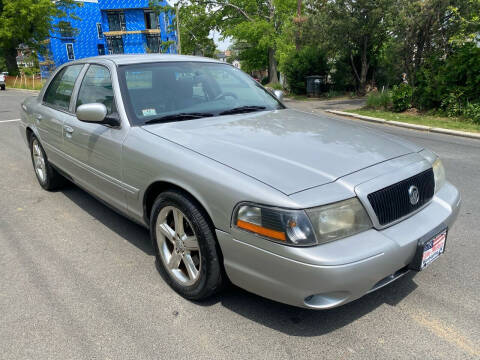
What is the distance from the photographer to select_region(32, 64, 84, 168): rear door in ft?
13.5

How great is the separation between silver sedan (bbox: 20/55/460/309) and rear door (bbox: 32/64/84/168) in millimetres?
328

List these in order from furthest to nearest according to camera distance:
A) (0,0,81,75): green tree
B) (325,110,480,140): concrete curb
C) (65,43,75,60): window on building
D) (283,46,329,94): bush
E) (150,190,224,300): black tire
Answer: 1. (65,43,75,60): window on building
2. (0,0,81,75): green tree
3. (283,46,329,94): bush
4. (325,110,480,140): concrete curb
5. (150,190,224,300): black tire

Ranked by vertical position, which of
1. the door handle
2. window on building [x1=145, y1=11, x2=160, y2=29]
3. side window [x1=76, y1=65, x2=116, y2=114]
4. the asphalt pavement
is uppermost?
window on building [x1=145, y1=11, x2=160, y2=29]

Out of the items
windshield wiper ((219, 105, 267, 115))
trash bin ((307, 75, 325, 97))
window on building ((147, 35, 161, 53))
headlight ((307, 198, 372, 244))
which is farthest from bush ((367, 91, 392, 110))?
window on building ((147, 35, 161, 53))

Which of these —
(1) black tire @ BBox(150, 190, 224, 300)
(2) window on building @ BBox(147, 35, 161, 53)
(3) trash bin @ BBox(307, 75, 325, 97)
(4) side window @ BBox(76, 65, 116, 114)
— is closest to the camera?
(1) black tire @ BBox(150, 190, 224, 300)

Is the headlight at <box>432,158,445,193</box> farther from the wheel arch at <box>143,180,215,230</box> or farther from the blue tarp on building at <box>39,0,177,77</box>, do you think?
the blue tarp on building at <box>39,0,177,77</box>

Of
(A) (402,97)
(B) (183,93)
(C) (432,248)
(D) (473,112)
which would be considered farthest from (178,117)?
(A) (402,97)

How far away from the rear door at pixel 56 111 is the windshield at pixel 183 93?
1.04 m

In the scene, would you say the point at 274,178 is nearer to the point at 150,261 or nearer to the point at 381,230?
the point at 381,230

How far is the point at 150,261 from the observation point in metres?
3.28

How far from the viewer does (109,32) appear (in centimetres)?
5034

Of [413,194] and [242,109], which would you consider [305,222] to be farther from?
[242,109]

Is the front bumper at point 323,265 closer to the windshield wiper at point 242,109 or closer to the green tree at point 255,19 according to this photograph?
the windshield wiper at point 242,109

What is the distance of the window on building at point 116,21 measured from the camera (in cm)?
5056
